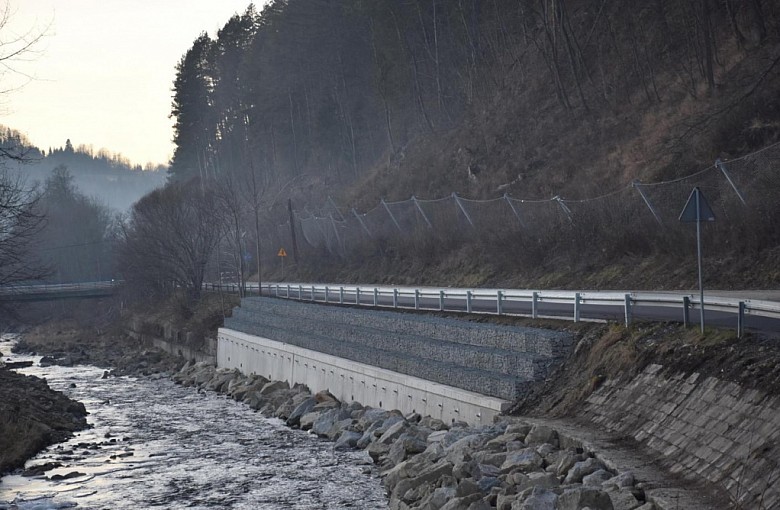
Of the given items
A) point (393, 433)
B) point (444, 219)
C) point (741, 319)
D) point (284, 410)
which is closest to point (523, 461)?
point (741, 319)

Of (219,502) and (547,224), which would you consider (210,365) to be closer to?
(547,224)

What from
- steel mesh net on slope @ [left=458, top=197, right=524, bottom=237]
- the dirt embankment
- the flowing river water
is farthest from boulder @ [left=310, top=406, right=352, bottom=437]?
steel mesh net on slope @ [left=458, top=197, right=524, bottom=237]

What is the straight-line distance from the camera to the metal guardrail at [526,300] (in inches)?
655

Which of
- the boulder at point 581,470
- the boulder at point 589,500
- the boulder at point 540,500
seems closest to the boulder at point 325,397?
the boulder at point 581,470

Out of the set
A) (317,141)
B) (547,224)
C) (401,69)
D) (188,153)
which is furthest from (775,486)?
(188,153)

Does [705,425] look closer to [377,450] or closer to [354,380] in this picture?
[377,450]

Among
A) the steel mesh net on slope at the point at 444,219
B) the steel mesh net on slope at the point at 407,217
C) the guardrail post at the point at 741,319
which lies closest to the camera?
the guardrail post at the point at 741,319

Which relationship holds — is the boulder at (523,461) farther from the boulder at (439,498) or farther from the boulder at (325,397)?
the boulder at (325,397)

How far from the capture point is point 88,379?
1873 inches

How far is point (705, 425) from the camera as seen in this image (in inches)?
522

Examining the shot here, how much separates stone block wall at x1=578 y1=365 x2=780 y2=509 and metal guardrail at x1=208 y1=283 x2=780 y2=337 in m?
1.56

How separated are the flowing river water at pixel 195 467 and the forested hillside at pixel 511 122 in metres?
11.6

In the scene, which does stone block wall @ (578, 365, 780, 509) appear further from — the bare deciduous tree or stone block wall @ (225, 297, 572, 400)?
the bare deciduous tree

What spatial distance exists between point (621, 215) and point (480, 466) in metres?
18.0
